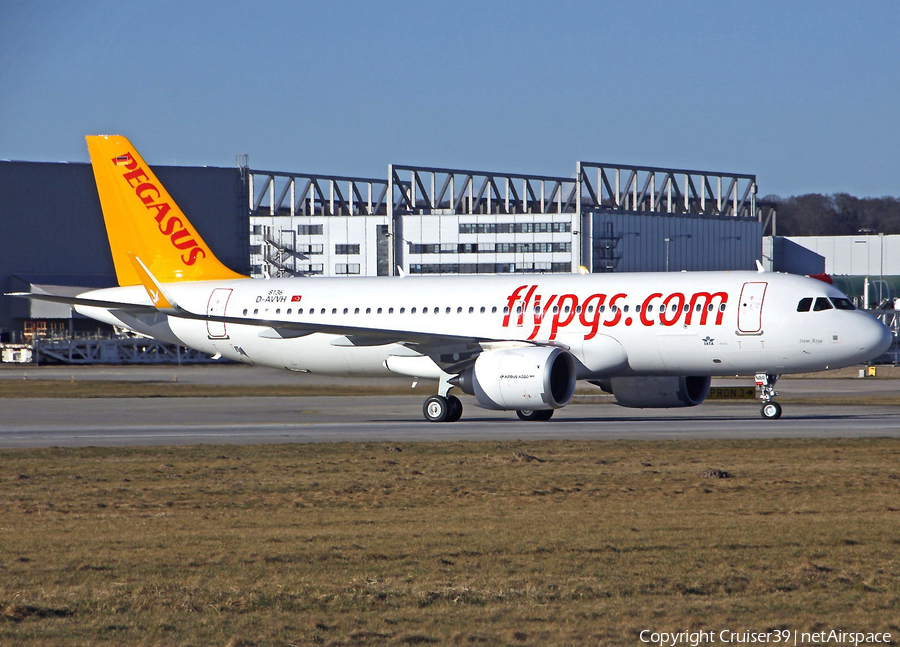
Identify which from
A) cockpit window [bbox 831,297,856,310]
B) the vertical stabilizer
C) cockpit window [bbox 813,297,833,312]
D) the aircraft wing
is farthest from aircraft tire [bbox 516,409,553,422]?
the vertical stabilizer

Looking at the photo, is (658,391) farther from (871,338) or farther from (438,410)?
(438,410)

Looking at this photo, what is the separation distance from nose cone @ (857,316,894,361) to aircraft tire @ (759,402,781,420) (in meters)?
2.77

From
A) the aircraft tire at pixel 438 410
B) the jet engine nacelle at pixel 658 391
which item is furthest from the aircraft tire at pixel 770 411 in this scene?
the aircraft tire at pixel 438 410

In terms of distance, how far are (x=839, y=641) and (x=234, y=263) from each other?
95.8 metres

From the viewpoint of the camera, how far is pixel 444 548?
12.5 metres

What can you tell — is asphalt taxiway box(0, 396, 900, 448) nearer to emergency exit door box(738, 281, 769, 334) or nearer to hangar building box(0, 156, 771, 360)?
emergency exit door box(738, 281, 769, 334)

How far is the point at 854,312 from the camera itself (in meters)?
30.7

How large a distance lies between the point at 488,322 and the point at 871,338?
1016cm

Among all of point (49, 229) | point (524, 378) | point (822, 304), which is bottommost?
point (524, 378)

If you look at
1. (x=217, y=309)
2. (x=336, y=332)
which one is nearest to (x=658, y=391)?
(x=336, y=332)

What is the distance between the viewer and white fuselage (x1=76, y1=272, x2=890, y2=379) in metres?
30.5

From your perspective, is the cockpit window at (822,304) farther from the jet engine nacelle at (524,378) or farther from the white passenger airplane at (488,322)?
the jet engine nacelle at (524,378)

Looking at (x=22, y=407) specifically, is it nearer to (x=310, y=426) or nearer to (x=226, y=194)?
(x=310, y=426)

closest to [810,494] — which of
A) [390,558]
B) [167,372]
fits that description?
[390,558]
